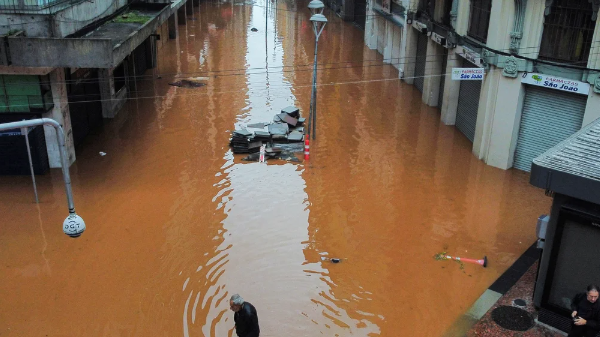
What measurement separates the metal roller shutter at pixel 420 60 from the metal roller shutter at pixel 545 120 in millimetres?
10400

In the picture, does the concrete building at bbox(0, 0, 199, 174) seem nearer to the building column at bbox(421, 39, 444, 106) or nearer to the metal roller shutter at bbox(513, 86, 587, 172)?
the building column at bbox(421, 39, 444, 106)

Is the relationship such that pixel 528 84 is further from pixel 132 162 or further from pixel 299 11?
pixel 299 11

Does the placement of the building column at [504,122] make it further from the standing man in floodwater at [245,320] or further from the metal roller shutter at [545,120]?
the standing man in floodwater at [245,320]

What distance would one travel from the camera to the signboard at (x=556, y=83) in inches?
622

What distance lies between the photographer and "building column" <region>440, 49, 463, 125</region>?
73.4ft

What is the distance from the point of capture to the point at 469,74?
59.5 ft

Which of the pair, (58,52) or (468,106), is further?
(468,106)

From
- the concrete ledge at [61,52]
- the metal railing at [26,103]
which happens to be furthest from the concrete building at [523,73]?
the metal railing at [26,103]

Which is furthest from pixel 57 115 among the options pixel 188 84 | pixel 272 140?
pixel 188 84

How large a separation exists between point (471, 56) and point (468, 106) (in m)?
2.51

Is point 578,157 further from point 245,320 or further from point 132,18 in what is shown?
point 132,18

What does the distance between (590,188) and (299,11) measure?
54.2 meters

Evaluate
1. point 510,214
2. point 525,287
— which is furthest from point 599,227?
point 510,214

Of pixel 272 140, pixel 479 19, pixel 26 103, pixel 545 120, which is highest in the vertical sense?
pixel 479 19
